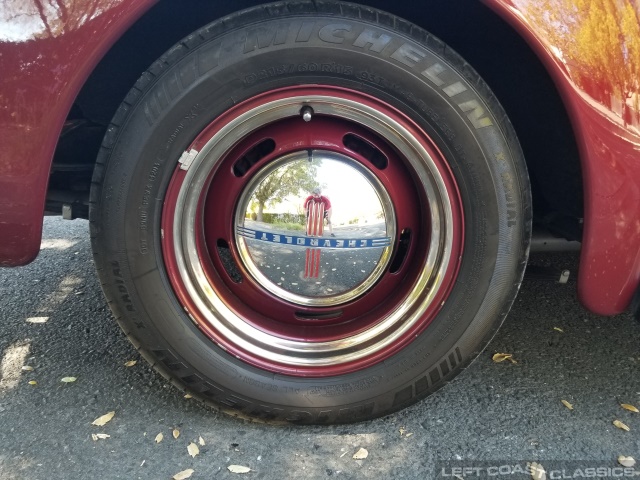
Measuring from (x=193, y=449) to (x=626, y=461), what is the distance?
132cm

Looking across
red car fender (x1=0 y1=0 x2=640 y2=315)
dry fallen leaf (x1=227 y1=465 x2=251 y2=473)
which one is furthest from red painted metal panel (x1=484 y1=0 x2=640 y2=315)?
dry fallen leaf (x1=227 y1=465 x2=251 y2=473)

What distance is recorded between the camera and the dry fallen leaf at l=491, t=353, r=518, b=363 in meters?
2.04

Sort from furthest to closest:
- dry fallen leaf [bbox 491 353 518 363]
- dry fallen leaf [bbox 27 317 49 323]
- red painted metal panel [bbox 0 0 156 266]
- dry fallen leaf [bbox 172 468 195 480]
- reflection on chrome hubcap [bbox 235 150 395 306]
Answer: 1. dry fallen leaf [bbox 27 317 49 323]
2. dry fallen leaf [bbox 491 353 518 363]
3. reflection on chrome hubcap [bbox 235 150 395 306]
4. dry fallen leaf [bbox 172 468 195 480]
5. red painted metal panel [bbox 0 0 156 266]

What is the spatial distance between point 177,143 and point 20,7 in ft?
1.67

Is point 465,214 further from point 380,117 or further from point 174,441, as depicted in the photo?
point 174,441

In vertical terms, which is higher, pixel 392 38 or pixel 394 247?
pixel 392 38

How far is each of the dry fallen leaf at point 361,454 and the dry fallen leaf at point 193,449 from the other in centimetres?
49

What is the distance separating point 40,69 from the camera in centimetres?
138

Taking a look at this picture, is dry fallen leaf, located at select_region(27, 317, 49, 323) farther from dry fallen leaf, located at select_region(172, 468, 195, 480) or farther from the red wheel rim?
dry fallen leaf, located at select_region(172, 468, 195, 480)

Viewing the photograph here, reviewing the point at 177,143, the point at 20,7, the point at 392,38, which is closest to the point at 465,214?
the point at 392,38

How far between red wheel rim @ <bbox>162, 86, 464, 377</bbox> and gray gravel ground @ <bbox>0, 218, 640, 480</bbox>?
257 mm

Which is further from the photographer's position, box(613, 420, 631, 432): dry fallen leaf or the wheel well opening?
box(613, 420, 631, 432): dry fallen leaf

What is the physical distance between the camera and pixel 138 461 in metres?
1.57

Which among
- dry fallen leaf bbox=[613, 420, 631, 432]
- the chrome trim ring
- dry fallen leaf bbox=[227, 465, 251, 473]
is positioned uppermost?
the chrome trim ring
